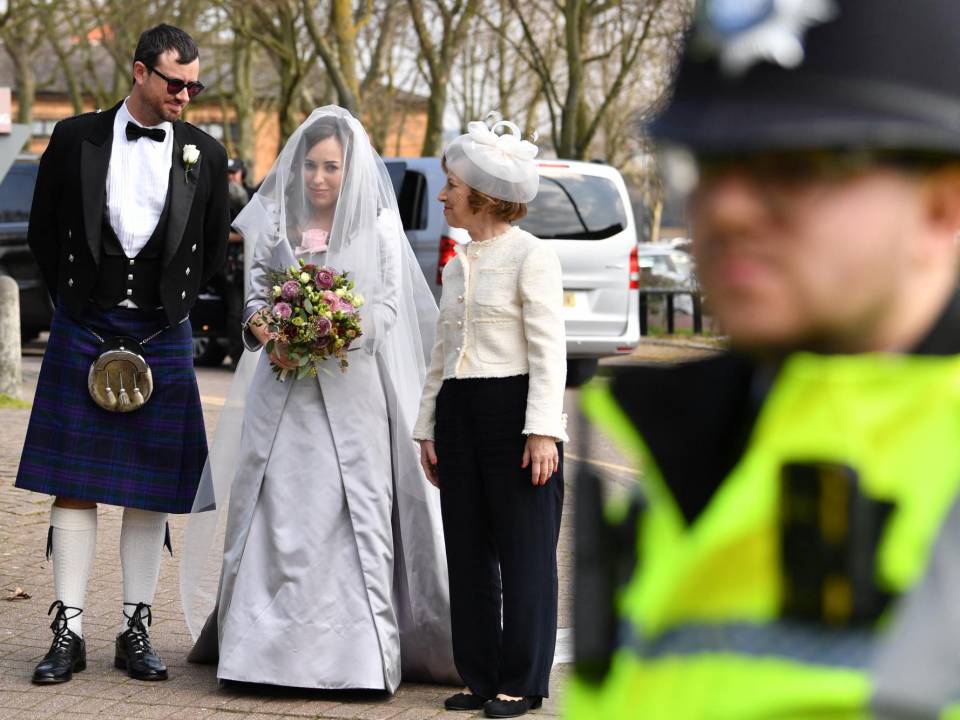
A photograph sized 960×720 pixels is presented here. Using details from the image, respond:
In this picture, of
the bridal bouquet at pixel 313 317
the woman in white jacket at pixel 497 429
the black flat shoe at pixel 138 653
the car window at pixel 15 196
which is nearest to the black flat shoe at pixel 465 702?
the woman in white jacket at pixel 497 429

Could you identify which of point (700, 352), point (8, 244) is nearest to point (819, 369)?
point (700, 352)

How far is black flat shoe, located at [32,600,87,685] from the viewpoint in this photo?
5.02 meters

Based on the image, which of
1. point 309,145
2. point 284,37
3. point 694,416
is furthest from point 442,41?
point 694,416

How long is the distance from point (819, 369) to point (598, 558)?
0.77ft

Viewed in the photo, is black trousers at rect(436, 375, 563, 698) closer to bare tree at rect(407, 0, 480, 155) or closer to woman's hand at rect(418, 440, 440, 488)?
woman's hand at rect(418, 440, 440, 488)

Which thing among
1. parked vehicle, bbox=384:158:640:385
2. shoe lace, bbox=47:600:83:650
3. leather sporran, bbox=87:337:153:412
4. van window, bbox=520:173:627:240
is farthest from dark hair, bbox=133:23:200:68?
van window, bbox=520:173:627:240

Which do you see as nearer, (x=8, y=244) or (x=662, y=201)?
(x=662, y=201)

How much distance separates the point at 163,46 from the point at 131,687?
81.7 inches

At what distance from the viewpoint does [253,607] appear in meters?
5.06

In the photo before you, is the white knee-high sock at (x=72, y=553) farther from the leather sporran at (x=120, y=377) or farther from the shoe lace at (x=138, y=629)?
the leather sporran at (x=120, y=377)

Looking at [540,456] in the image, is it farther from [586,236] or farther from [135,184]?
[586,236]

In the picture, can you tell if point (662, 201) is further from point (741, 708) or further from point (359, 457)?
point (359, 457)

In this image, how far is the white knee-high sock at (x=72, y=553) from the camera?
5.23 meters

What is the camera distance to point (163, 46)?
5.14 m
